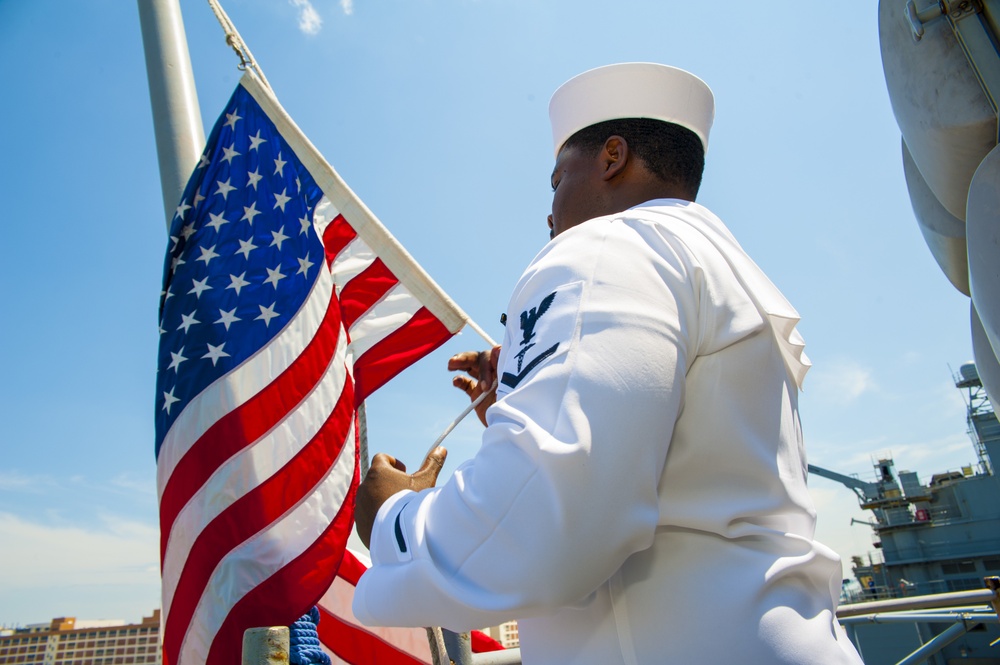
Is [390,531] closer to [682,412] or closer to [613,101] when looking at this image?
[682,412]

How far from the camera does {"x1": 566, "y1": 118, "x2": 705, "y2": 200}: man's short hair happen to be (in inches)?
59.2

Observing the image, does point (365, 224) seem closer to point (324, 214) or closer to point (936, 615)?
point (324, 214)

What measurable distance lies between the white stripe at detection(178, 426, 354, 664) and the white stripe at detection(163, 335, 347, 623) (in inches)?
7.1

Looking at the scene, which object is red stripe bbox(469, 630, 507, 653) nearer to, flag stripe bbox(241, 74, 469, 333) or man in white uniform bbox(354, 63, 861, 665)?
flag stripe bbox(241, 74, 469, 333)

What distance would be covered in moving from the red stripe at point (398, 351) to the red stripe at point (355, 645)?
1091 mm

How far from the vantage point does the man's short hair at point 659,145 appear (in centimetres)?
150

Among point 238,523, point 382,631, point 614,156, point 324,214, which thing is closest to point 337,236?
point 324,214

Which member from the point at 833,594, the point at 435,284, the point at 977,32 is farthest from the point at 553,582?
the point at 435,284

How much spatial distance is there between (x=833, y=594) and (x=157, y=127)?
11.7 ft

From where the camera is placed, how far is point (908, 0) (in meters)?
1.47

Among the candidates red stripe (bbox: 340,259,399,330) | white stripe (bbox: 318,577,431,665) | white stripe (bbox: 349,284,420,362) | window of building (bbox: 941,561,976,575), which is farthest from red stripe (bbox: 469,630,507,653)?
window of building (bbox: 941,561,976,575)

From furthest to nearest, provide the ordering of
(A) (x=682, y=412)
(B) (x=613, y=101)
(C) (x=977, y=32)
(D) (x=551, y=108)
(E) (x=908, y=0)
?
(D) (x=551, y=108)
(B) (x=613, y=101)
(E) (x=908, y=0)
(C) (x=977, y=32)
(A) (x=682, y=412)

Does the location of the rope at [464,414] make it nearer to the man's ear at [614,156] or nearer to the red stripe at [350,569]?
the man's ear at [614,156]

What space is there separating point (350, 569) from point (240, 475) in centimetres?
91
